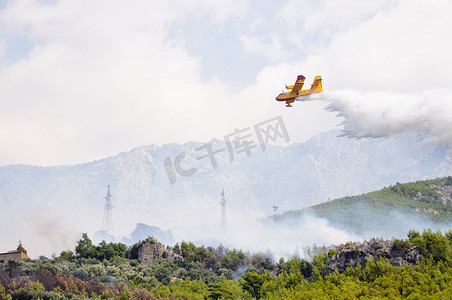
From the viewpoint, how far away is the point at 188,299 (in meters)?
73.8

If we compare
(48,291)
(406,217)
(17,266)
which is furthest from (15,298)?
(406,217)

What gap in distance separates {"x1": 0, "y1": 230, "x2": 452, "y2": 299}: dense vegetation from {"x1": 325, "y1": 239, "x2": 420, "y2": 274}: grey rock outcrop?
1.00 meters

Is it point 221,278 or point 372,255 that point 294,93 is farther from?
point 221,278

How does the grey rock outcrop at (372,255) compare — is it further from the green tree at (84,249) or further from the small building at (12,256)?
the small building at (12,256)

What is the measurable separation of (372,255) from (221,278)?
104 feet

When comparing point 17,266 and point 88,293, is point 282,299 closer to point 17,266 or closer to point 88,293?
point 88,293

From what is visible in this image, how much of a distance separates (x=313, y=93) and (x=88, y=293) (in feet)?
141

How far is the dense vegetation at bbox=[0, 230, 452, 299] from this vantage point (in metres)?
60.2

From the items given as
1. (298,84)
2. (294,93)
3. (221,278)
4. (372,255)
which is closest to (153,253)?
(221,278)

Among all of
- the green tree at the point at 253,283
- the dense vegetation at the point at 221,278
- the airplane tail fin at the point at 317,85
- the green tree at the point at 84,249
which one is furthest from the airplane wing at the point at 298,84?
the green tree at the point at 84,249

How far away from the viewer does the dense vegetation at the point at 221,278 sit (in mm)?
60156

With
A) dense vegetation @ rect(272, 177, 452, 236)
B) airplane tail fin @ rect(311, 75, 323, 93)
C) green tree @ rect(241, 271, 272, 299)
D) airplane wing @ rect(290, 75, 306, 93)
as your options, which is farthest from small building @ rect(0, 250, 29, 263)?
dense vegetation @ rect(272, 177, 452, 236)

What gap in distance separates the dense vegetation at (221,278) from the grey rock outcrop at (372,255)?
1000 millimetres

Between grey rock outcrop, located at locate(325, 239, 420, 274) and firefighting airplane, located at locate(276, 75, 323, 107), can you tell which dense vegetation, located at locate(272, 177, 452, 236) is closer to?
grey rock outcrop, located at locate(325, 239, 420, 274)
